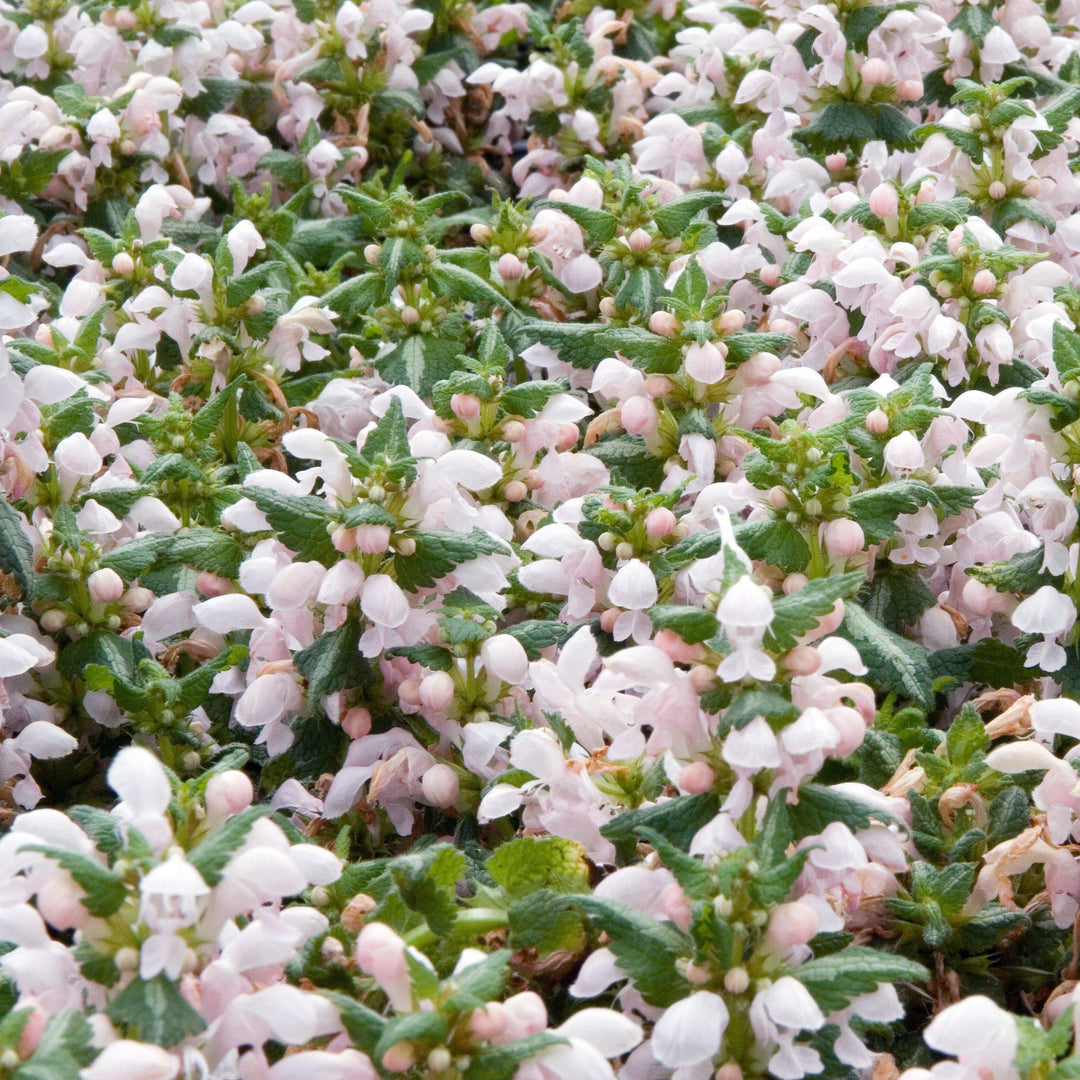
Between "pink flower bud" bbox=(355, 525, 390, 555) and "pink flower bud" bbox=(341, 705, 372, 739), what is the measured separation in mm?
230

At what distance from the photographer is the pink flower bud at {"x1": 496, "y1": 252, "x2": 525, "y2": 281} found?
247 centimetres

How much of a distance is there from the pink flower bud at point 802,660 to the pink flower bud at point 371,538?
0.50 meters

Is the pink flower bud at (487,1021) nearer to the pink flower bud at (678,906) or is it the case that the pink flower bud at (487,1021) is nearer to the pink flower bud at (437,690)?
the pink flower bud at (678,906)

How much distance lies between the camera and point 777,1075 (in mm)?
1241

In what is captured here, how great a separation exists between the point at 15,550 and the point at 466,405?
59 cm

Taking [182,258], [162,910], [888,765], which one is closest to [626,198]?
[182,258]

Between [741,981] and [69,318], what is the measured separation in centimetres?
170

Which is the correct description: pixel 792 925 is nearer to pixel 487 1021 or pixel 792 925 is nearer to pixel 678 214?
pixel 487 1021

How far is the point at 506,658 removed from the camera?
1659mm

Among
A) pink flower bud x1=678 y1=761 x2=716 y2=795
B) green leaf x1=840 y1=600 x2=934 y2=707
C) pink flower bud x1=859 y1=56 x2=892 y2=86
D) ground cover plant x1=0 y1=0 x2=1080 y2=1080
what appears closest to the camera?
ground cover plant x1=0 y1=0 x2=1080 y2=1080

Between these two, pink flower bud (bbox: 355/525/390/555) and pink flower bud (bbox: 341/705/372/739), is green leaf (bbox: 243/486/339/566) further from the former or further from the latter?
pink flower bud (bbox: 341/705/372/739)

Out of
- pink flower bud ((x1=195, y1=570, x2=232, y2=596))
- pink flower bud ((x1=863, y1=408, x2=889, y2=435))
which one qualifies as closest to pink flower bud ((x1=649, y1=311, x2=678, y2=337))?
pink flower bud ((x1=863, y1=408, x2=889, y2=435))

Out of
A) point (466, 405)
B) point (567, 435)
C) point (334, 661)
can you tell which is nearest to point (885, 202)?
point (567, 435)

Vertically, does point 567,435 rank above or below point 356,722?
above
